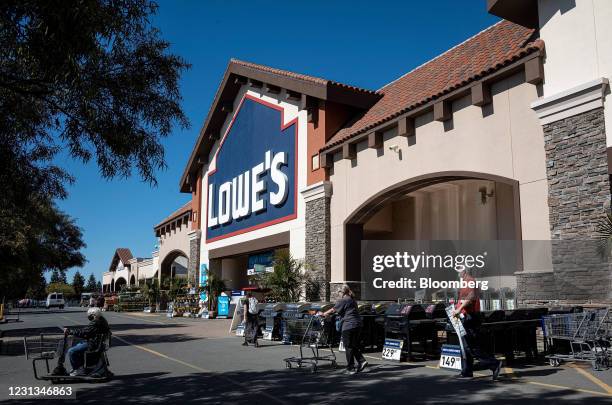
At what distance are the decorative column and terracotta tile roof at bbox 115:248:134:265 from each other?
173 feet

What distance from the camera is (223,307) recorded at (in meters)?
30.1

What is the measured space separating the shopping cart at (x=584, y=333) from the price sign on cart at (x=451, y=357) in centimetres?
176

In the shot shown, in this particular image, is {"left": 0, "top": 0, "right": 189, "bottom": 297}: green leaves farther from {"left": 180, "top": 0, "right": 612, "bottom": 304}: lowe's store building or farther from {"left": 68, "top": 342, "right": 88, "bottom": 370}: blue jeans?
{"left": 180, "top": 0, "right": 612, "bottom": 304}: lowe's store building

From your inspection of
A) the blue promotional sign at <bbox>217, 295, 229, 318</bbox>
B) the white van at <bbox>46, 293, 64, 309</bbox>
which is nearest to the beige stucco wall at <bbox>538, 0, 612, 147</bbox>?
the blue promotional sign at <bbox>217, 295, 229, 318</bbox>

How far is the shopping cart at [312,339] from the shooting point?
35.9ft

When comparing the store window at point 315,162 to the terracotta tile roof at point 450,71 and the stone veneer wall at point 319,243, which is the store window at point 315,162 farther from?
the stone veneer wall at point 319,243

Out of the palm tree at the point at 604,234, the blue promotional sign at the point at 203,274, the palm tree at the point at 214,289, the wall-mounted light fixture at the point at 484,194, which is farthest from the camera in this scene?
the blue promotional sign at the point at 203,274

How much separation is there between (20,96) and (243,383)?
604cm

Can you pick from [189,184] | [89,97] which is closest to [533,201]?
[89,97]

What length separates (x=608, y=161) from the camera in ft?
37.9

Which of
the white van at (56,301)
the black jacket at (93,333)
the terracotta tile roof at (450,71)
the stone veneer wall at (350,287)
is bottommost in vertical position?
the white van at (56,301)

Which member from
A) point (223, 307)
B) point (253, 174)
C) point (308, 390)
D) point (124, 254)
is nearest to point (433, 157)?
point (308, 390)

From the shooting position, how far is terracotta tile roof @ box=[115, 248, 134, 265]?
70.8 m

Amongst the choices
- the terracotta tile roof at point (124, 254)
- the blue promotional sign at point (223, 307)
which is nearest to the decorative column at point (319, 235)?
the blue promotional sign at point (223, 307)
